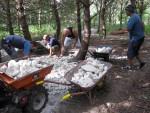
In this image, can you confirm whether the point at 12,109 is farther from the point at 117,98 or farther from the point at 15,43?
the point at 15,43

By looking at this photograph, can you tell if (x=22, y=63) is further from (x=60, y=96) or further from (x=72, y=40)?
(x=72, y=40)

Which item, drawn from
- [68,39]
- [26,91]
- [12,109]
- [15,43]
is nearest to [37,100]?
[26,91]

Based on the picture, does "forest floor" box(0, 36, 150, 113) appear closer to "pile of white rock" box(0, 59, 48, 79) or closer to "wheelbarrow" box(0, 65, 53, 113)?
"wheelbarrow" box(0, 65, 53, 113)

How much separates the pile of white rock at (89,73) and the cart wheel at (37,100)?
71cm

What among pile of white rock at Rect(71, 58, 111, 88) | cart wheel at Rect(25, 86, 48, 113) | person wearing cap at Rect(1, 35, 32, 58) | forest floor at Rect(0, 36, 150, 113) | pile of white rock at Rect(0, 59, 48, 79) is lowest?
forest floor at Rect(0, 36, 150, 113)

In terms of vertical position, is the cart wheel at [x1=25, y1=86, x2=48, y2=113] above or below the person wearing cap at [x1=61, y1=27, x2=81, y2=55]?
below

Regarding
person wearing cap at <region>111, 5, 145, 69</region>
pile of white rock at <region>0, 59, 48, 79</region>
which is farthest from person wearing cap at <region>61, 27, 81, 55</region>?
pile of white rock at <region>0, 59, 48, 79</region>

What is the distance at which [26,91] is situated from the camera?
20.2 ft

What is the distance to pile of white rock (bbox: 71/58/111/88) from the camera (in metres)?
6.95

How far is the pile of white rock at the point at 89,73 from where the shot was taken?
22.8ft

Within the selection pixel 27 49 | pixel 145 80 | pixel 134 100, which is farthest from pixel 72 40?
pixel 134 100

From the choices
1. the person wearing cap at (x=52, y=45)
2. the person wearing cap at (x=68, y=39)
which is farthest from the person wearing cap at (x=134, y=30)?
the person wearing cap at (x=52, y=45)

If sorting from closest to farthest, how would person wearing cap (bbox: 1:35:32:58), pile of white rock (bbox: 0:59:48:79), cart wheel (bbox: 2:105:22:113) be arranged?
cart wheel (bbox: 2:105:22:113) → pile of white rock (bbox: 0:59:48:79) → person wearing cap (bbox: 1:35:32:58)

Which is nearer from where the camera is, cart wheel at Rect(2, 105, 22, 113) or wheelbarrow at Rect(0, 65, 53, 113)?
cart wheel at Rect(2, 105, 22, 113)
